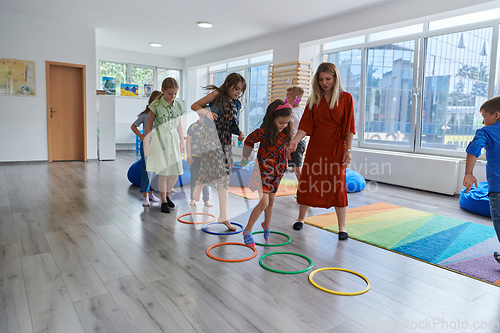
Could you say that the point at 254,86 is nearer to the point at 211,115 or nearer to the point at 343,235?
the point at 211,115

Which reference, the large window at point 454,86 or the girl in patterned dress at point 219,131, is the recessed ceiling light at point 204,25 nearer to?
the large window at point 454,86

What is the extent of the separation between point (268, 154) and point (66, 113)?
21.7ft

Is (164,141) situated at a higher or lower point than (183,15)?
lower

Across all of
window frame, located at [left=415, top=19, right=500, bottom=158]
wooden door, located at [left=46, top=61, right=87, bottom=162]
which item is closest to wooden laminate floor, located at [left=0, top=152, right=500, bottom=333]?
window frame, located at [left=415, top=19, right=500, bottom=158]

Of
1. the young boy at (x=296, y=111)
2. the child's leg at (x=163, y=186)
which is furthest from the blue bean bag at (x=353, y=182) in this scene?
the child's leg at (x=163, y=186)

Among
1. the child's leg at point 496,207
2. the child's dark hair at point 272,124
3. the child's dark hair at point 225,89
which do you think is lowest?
the child's leg at point 496,207

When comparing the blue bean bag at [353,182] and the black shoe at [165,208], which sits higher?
the blue bean bag at [353,182]

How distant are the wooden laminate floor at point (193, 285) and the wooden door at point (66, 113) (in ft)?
15.3

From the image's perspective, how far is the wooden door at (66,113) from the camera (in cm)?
741

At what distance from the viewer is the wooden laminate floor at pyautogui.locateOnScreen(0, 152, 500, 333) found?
1.64 meters

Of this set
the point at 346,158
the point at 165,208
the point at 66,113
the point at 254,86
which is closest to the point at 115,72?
the point at 66,113

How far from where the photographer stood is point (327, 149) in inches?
112

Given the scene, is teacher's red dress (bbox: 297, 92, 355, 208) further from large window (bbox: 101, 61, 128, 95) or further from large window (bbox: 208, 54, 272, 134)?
large window (bbox: 101, 61, 128, 95)

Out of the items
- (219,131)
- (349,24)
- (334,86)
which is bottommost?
(219,131)
